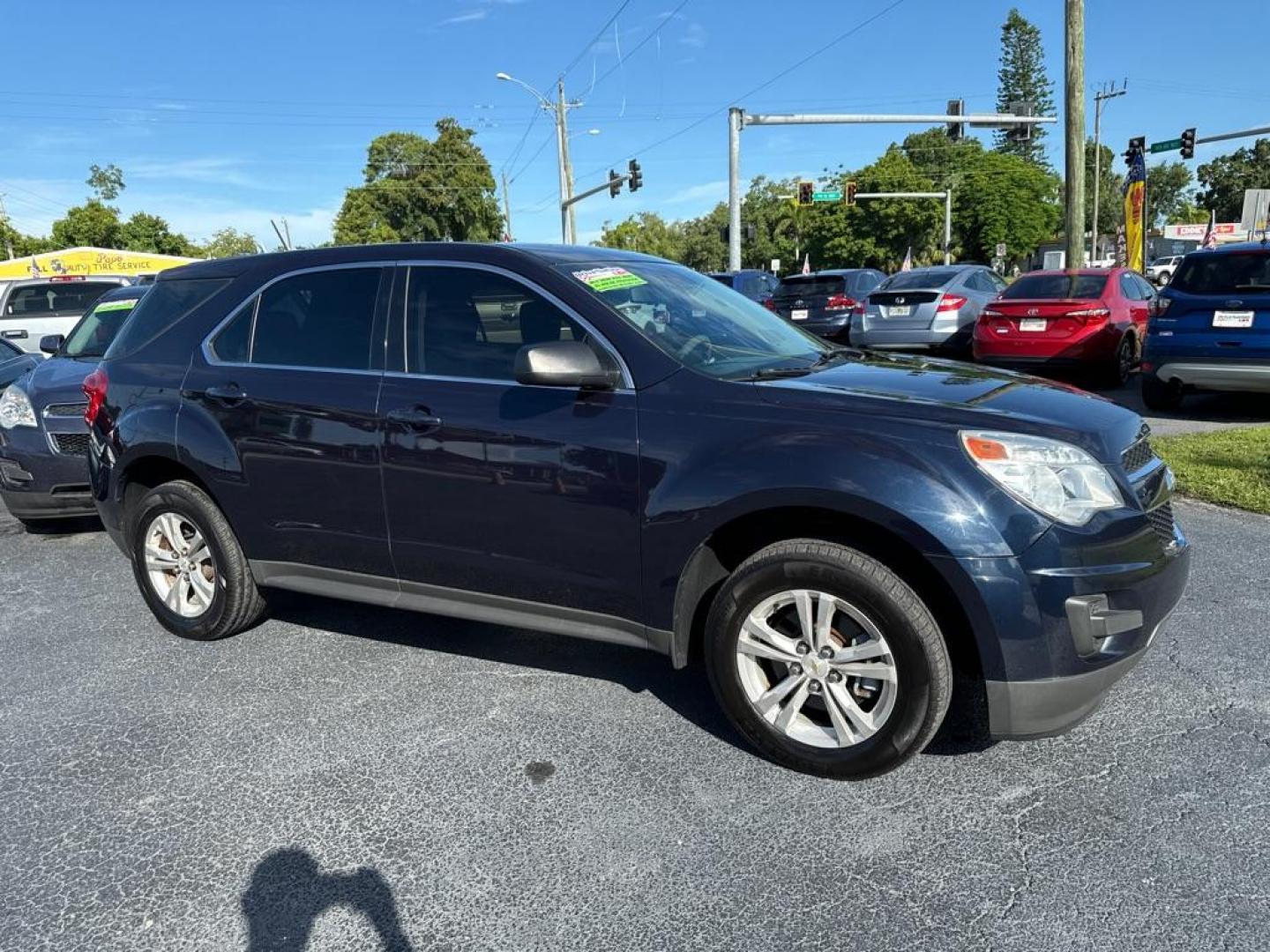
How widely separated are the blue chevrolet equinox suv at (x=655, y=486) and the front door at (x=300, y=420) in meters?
0.01

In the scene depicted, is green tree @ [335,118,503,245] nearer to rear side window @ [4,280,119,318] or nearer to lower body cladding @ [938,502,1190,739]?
rear side window @ [4,280,119,318]

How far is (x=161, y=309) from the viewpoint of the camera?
4336 millimetres

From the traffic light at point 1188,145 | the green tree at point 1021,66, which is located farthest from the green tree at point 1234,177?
the traffic light at point 1188,145

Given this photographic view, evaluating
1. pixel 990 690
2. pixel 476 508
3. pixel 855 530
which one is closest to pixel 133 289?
pixel 476 508

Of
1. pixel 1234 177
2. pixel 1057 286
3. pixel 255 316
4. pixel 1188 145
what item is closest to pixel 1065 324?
pixel 1057 286

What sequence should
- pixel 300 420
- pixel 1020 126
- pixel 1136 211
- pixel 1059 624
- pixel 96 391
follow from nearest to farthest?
pixel 1059 624, pixel 300 420, pixel 96 391, pixel 1020 126, pixel 1136 211

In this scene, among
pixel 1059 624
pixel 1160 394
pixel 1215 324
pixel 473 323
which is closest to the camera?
pixel 1059 624

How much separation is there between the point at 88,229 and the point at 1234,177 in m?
102

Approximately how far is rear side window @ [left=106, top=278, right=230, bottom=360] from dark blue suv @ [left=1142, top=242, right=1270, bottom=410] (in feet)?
27.8

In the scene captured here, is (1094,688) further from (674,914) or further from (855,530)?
(674,914)

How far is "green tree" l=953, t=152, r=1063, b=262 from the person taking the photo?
64.8m

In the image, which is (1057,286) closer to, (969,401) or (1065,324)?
(1065,324)

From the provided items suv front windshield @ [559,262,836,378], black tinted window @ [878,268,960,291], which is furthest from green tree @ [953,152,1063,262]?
suv front windshield @ [559,262,836,378]

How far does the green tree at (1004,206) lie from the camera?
6475 cm
